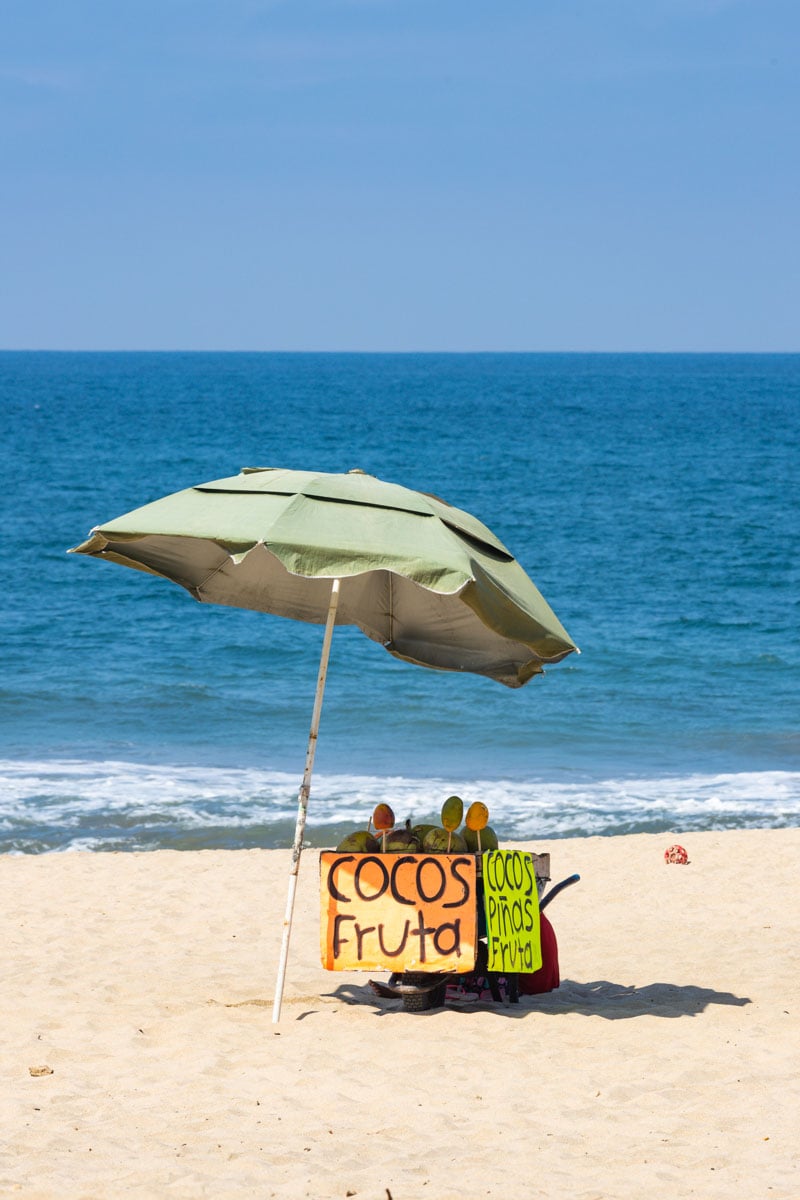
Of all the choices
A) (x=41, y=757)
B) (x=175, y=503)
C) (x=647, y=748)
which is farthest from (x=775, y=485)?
(x=175, y=503)

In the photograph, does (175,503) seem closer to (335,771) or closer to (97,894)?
(97,894)

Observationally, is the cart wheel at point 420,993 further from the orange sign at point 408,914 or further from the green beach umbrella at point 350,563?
the green beach umbrella at point 350,563

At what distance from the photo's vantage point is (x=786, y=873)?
1096cm

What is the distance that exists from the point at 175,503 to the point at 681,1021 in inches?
137

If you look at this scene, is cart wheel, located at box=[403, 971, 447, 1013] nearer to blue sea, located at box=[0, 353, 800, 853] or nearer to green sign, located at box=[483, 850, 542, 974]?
green sign, located at box=[483, 850, 542, 974]

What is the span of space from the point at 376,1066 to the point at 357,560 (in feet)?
7.12

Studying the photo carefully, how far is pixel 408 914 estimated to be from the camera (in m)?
6.63

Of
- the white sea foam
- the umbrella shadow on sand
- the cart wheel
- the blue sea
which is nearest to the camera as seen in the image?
the cart wheel

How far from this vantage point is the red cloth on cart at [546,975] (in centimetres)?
724

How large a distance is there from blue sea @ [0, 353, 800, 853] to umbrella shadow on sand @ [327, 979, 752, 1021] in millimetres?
5157

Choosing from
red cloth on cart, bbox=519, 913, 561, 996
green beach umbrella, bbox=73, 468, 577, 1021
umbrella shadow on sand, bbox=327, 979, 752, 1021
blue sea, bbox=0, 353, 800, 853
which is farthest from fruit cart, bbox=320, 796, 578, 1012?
blue sea, bbox=0, 353, 800, 853

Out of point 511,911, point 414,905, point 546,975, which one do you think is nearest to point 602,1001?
point 546,975

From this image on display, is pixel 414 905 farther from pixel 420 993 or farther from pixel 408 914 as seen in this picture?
pixel 420 993

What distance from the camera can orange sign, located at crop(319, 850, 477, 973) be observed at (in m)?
6.64
